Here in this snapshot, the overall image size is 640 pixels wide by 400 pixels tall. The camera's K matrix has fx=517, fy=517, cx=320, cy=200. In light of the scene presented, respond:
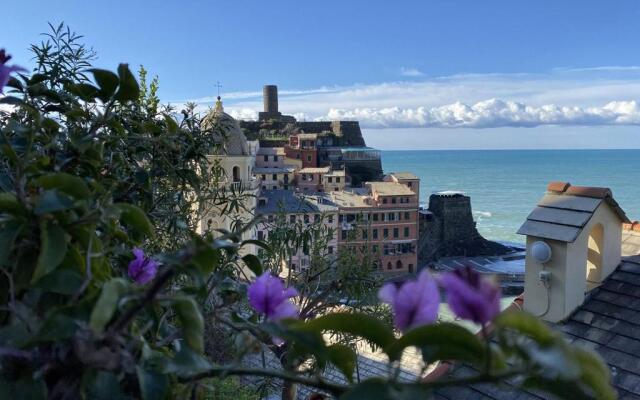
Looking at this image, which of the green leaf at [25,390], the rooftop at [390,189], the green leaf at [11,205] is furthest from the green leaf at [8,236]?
the rooftop at [390,189]

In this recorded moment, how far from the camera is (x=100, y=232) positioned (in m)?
0.81

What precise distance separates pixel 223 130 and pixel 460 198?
30.9m

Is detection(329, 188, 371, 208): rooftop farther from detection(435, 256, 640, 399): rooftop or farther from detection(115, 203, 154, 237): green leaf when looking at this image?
detection(115, 203, 154, 237): green leaf

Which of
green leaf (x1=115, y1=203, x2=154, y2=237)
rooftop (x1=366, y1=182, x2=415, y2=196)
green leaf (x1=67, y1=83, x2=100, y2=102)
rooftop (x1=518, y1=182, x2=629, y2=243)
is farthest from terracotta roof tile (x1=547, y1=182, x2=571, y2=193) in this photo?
rooftop (x1=366, y1=182, x2=415, y2=196)

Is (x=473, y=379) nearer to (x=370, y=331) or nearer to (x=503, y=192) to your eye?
(x=370, y=331)

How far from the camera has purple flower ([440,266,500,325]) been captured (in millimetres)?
388

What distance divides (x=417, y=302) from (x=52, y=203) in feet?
1.23

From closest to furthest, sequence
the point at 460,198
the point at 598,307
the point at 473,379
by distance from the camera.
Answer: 1. the point at 473,379
2. the point at 598,307
3. the point at 460,198

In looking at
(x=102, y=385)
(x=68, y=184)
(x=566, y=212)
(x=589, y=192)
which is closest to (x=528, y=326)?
(x=102, y=385)

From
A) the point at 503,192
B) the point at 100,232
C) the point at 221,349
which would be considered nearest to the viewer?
the point at 100,232

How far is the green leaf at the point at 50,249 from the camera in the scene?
1.76 ft

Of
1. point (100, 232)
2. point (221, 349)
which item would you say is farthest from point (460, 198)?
point (100, 232)

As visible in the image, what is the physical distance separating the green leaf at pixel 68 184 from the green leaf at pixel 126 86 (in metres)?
0.23

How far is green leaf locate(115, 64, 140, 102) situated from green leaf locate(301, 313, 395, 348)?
49cm
